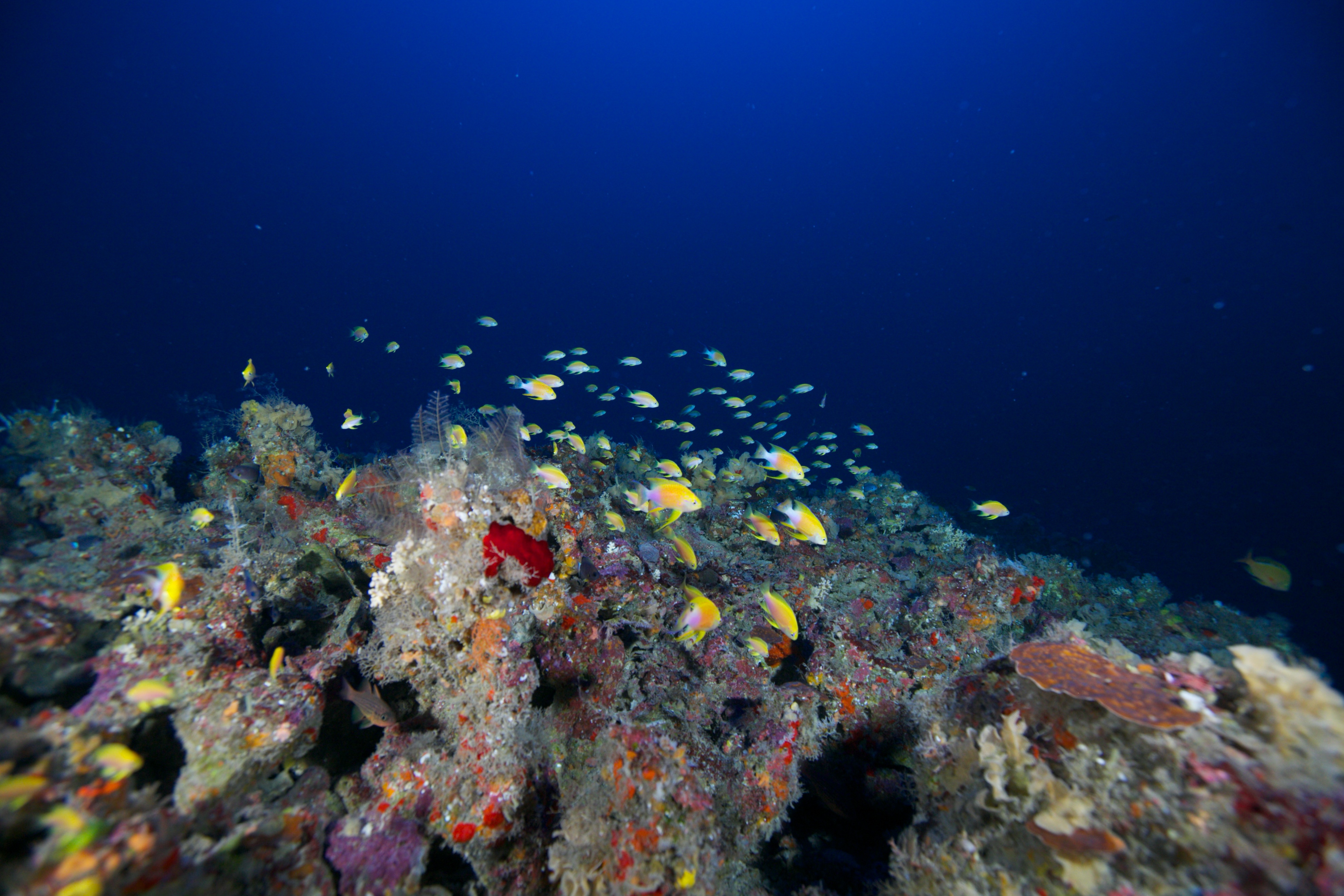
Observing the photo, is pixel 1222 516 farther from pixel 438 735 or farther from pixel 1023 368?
pixel 1023 368

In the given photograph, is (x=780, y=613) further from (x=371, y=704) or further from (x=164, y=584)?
(x=164, y=584)

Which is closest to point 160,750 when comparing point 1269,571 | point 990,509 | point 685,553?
point 685,553

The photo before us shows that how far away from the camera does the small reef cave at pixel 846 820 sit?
3.38m

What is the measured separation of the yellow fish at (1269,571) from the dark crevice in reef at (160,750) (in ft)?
42.7

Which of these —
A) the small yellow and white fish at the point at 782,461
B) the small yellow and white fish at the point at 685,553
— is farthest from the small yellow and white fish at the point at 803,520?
the small yellow and white fish at the point at 685,553

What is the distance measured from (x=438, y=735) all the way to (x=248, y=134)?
133908mm

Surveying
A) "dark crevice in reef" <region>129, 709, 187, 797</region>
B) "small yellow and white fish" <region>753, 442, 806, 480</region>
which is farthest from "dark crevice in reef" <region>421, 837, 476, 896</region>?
"small yellow and white fish" <region>753, 442, 806, 480</region>

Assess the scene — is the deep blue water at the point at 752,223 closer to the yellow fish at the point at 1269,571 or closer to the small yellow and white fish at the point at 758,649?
the yellow fish at the point at 1269,571

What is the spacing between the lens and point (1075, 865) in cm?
209

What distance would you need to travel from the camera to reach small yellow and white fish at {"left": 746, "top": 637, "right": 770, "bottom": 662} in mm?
4574

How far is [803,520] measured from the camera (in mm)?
4352

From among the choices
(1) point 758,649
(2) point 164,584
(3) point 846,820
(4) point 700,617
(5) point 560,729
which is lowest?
(3) point 846,820

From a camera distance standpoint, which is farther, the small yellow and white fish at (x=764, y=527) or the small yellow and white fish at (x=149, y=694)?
the small yellow and white fish at (x=764, y=527)

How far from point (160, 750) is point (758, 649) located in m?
4.43
